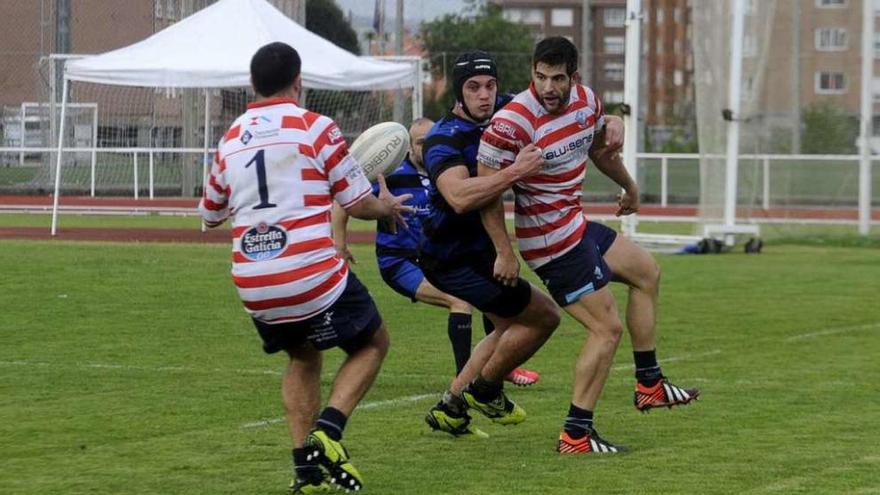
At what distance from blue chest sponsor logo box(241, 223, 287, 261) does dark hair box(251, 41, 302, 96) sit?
574 mm

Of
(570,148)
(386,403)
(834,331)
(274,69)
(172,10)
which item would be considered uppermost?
(172,10)

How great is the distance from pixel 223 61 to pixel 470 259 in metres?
17.9

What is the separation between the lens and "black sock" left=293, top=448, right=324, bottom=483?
746 centimetres

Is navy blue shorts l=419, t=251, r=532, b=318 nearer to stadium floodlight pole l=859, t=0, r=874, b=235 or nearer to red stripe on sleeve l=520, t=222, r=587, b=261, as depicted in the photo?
red stripe on sleeve l=520, t=222, r=587, b=261

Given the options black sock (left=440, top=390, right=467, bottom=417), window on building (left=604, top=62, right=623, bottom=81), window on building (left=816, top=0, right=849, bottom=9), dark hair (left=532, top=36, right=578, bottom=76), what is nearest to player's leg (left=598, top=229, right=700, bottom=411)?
black sock (left=440, top=390, right=467, bottom=417)

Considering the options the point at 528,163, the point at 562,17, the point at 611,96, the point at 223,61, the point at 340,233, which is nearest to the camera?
the point at 528,163

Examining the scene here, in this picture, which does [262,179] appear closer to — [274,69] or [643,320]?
[274,69]

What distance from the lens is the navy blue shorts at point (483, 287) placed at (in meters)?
8.98

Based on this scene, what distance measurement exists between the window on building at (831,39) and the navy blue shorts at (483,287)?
1941 cm

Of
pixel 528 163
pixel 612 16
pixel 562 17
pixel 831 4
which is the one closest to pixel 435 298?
pixel 528 163

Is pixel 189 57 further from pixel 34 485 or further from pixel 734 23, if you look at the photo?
pixel 34 485

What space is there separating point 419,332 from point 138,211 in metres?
20.4

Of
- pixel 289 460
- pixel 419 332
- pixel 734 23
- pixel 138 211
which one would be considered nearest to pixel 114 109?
pixel 138 211

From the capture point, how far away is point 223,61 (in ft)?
86.4
